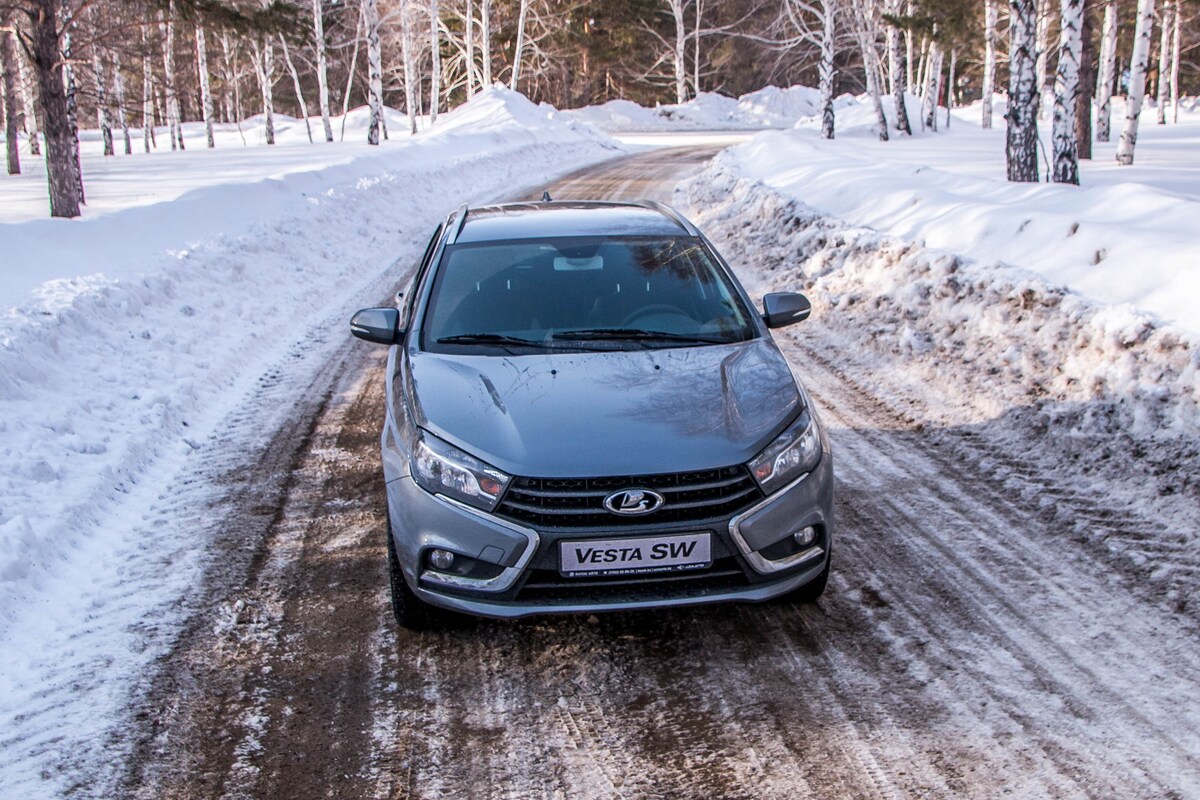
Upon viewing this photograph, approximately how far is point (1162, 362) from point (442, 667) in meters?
4.62

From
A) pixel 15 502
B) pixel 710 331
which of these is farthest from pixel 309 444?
pixel 710 331

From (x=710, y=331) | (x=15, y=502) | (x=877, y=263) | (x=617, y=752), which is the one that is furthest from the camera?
(x=877, y=263)

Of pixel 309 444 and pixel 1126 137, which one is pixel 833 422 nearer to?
pixel 309 444

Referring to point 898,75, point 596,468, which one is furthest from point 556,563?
point 898,75

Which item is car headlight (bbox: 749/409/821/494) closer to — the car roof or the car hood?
the car hood

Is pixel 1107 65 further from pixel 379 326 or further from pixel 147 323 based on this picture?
pixel 379 326

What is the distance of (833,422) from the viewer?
6.86 meters

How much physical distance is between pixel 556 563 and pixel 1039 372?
451 cm

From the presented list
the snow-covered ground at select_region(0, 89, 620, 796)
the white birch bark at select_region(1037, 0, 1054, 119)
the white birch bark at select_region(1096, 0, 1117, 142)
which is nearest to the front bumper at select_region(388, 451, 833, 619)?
the snow-covered ground at select_region(0, 89, 620, 796)

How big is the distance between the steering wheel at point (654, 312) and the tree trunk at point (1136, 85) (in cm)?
2101

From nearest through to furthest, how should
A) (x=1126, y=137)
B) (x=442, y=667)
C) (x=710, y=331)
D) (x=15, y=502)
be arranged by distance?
(x=442, y=667) < (x=710, y=331) < (x=15, y=502) < (x=1126, y=137)

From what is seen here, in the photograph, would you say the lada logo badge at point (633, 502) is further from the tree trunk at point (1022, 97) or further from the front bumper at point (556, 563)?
the tree trunk at point (1022, 97)

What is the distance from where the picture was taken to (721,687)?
3781mm

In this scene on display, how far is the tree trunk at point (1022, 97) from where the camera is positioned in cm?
1519
